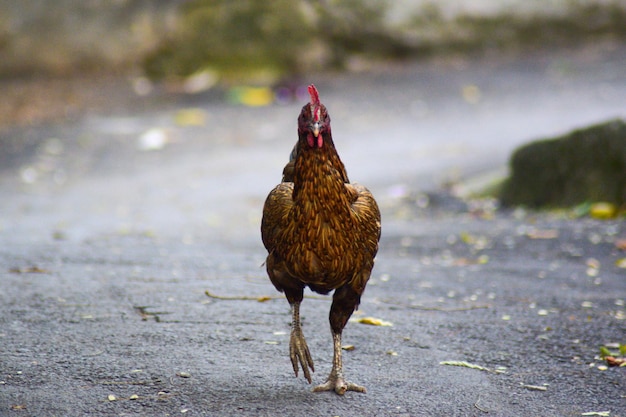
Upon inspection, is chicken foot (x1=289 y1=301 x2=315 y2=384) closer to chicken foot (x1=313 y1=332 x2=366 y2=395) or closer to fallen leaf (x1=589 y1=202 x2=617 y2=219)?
chicken foot (x1=313 y1=332 x2=366 y2=395)

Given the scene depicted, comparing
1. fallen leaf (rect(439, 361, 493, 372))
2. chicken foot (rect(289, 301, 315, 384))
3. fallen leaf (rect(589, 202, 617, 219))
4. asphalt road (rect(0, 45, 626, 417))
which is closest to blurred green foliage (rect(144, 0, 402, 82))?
asphalt road (rect(0, 45, 626, 417))

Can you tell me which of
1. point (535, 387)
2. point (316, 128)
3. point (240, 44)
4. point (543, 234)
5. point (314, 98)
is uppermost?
point (240, 44)

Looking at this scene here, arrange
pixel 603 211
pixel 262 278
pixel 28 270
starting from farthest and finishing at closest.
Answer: pixel 603 211
pixel 262 278
pixel 28 270

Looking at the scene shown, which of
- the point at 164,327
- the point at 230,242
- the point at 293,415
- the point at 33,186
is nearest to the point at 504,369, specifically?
the point at 293,415

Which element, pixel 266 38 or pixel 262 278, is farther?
pixel 266 38

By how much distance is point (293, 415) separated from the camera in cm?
380

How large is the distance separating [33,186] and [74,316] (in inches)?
257

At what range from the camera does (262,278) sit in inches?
254

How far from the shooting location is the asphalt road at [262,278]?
411 cm

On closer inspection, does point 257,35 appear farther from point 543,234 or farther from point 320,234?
point 320,234

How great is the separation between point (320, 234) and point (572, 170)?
592 centimetres

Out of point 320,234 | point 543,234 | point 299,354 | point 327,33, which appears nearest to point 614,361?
point 299,354

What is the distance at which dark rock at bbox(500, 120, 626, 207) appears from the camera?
348 inches

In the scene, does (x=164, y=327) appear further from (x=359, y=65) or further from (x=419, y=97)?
(x=359, y=65)
